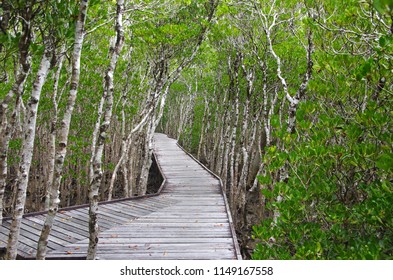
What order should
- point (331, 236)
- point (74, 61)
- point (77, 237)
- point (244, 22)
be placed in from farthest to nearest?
point (244, 22) → point (77, 237) → point (74, 61) → point (331, 236)

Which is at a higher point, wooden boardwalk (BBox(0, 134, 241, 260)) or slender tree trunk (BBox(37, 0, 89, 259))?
slender tree trunk (BBox(37, 0, 89, 259))

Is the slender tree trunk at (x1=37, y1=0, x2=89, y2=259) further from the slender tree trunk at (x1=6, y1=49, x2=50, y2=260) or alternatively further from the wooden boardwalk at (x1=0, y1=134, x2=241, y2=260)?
the wooden boardwalk at (x1=0, y1=134, x2=241, y2=260)

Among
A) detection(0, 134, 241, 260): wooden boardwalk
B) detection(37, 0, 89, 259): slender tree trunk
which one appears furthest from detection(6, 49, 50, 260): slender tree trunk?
detection(0, 134, 241, 260): wooden boardwalk

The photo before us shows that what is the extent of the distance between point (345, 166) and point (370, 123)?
559 mm

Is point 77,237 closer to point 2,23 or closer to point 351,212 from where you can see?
point 2,23

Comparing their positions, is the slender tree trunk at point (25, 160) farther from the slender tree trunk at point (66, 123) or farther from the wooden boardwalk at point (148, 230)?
the wooden boardwalk at point (148, 230)

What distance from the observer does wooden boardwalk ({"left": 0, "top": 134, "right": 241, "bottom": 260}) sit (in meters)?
4.55

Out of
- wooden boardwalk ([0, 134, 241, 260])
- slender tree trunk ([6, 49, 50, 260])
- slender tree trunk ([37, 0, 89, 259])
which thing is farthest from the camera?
wooden boardwalk ([0, 134, 241, 260])

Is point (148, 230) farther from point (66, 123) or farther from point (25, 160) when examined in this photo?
point (66, 123)

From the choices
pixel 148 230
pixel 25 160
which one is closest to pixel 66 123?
pixel 25 160

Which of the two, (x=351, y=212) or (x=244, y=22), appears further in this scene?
(x=244, y=22)

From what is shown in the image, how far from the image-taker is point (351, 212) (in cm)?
272

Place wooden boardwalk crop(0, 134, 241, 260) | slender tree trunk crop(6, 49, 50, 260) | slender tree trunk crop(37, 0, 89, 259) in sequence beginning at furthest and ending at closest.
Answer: wooden boardwalk crop(0, 134, 241, 260) → slender tree trunk crop(6, 49, 50, 260) → slender tree trunk crop(37, 0, 89, 259)
